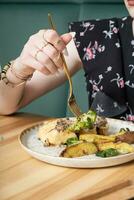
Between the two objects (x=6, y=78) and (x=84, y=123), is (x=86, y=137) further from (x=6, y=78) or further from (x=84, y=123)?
(x=6, y=78)

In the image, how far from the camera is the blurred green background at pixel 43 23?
59.2 inches

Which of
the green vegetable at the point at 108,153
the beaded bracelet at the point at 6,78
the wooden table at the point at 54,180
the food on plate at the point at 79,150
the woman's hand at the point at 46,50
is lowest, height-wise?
the wooden table at the point at 54,180

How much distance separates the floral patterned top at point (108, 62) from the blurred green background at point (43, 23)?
0.31 metres

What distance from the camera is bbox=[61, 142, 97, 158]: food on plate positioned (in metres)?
0.68

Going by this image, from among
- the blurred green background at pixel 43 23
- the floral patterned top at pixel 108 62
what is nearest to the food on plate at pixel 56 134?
the floral patterned top at pixel 108 62

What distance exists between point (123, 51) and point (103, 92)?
0.12 metres

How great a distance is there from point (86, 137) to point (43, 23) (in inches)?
36.3

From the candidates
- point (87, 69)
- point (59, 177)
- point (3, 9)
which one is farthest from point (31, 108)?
point (59, 177)

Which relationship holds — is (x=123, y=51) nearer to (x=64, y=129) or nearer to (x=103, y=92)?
(x=103, y=92)

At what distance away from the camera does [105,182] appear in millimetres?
628

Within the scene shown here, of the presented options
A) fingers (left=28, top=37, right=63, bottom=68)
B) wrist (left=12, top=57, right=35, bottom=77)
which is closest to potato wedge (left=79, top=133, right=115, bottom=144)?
fingers (left=28, top=37, right=63, bottom=68)

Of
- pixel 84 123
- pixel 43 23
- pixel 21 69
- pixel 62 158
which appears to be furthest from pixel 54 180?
pixel 43 23

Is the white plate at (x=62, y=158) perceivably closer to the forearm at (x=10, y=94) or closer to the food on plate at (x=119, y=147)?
the food on plate at (x=119, y=147)

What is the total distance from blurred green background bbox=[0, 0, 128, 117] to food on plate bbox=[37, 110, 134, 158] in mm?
725
